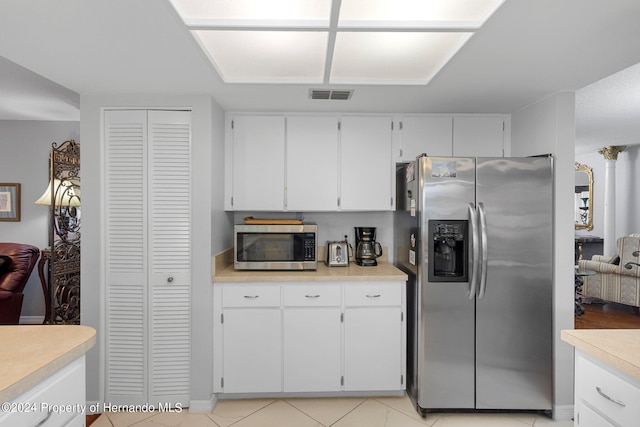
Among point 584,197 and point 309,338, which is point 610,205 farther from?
point 309,338

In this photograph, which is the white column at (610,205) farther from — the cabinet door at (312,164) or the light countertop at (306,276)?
the cabinet door at (312,164)

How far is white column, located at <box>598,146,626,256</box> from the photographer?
5.96 metres

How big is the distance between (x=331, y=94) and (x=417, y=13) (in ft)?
3.27

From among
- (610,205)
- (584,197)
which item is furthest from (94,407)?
(584,197)

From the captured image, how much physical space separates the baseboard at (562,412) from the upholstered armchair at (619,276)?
3.08 meters

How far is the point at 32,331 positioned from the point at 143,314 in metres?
1.14

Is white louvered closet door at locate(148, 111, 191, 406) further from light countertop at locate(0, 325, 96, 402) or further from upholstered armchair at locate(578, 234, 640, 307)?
upholstered armchair at locate(578, 234, 640, 307)

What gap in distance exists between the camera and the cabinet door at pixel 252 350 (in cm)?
253

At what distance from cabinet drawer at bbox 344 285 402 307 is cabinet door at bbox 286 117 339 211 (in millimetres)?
703

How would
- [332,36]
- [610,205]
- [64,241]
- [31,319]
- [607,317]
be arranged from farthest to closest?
[610,205] → [607,317] → [31,319] → [64,241] → [332,36]

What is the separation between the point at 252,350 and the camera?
2541 mm

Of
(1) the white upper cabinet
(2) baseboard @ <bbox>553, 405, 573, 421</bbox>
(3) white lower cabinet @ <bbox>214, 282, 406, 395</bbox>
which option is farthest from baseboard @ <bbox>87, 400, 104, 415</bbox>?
(2) baseboard @ <bbox>553, 405, 573, 421</bbox>

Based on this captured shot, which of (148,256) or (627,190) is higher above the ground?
(627,190)

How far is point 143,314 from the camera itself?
2.49 m
